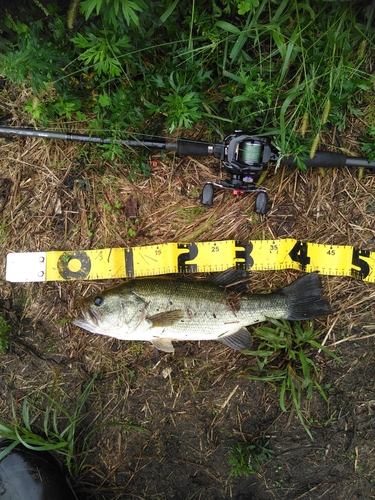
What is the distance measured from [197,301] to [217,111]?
1.87 metres

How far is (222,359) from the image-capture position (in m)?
3.82

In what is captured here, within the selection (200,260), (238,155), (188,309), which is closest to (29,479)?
(188,309)

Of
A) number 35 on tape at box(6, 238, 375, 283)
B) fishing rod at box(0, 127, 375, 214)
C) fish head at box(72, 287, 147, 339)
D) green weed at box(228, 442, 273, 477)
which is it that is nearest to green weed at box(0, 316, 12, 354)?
number 35 on tape at box(6, 238, 375, 283)

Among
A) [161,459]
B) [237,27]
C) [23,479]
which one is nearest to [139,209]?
[237,27]

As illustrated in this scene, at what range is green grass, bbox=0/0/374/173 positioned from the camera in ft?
10.2

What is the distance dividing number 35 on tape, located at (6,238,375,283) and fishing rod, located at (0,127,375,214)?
17.6 inches

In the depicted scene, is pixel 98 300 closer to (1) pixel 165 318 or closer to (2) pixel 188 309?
(1) pixel 165 318

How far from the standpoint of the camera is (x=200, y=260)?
3809mm

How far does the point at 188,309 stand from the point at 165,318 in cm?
23

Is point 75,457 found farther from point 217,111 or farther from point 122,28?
point 122,28

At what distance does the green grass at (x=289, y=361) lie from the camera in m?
3.60

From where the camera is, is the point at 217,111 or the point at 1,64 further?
the point at 217,111

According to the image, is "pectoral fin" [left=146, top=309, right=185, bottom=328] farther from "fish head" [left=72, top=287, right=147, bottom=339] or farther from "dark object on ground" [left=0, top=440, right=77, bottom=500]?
"dark object on ground" [left=0, top=440, right=77, bottom=500]

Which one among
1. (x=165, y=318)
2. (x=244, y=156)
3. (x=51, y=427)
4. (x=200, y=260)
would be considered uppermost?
(x=244, y=156)
